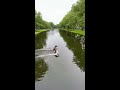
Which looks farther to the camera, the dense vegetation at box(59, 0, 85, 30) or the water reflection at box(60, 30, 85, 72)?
the dense vegetation at box(59, 0, 85, 30)

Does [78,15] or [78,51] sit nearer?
[78,51]

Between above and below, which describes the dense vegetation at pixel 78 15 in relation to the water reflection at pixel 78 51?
above

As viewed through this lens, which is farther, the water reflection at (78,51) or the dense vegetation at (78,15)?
the dense vegetation at (78,15)

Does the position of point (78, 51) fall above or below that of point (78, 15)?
below

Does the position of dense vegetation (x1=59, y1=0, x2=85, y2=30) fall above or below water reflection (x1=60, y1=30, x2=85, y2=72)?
above
